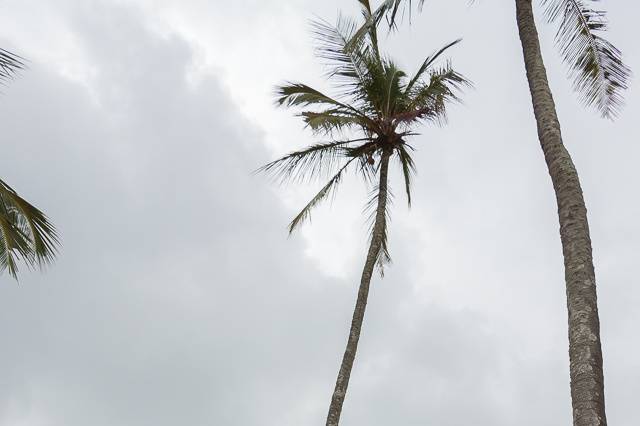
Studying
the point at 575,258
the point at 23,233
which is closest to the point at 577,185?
the point at 575,258

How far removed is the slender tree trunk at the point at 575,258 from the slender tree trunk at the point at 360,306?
22.2 feet

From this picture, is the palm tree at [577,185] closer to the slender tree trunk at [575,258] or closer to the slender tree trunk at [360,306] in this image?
the slender tree trunk at [575,258]

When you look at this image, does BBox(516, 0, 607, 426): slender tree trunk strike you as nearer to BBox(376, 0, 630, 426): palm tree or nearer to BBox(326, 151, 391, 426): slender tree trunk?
BBox(376, 0, 630, 426): palm tree

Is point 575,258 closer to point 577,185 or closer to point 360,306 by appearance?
point 577,185

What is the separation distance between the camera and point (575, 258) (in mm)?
7996

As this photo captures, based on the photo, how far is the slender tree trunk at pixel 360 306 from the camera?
47.8 ft

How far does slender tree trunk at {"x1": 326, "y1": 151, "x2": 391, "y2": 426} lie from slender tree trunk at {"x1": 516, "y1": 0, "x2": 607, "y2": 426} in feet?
22.2

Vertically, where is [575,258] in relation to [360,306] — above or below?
below

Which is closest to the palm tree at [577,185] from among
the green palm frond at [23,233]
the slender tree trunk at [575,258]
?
the slender tree trunk at [575,258]

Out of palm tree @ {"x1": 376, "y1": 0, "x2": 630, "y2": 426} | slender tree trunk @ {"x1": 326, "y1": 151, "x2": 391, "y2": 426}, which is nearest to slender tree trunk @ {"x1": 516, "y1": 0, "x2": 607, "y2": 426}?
palm tree @ {"x1": 376, "y1": 0, "x2": 630, "y2": 426}

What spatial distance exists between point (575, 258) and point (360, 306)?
818 cm

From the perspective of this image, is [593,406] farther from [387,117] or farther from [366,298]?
[387,117]

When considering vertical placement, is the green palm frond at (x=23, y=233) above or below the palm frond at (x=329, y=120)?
below

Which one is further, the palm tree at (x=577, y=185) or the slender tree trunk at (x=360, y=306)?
the slender tree trunk at (x=360, y=306)
